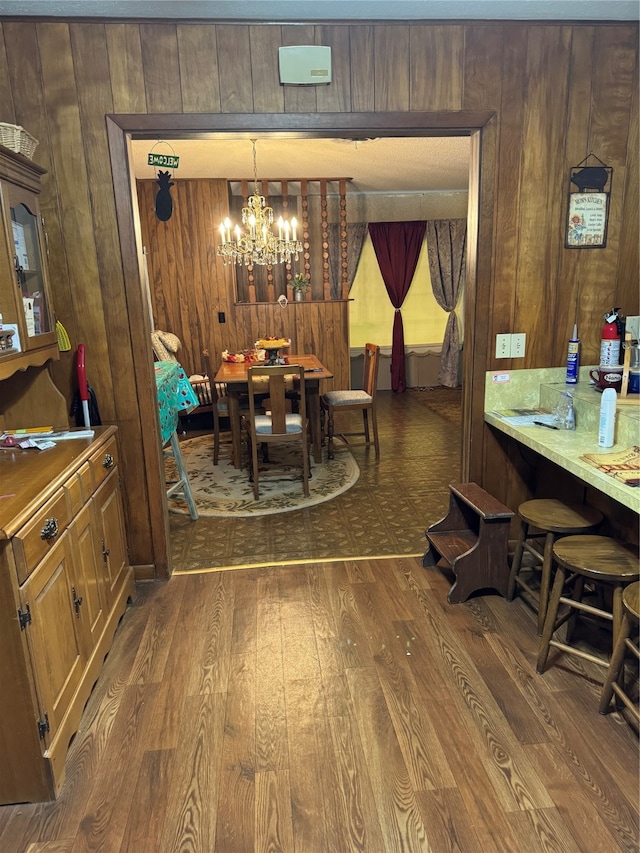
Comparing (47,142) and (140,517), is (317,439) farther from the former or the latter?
(47,142)

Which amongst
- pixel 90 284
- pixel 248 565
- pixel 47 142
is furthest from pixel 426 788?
pixel 47 142

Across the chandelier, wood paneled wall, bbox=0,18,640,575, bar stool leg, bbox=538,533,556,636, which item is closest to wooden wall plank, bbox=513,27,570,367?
wood paneled wall, bbox=0,18,640,575

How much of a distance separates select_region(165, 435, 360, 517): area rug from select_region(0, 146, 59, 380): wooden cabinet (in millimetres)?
1691

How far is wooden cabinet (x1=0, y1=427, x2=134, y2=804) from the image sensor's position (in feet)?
4.87

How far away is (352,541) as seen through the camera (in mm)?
3170

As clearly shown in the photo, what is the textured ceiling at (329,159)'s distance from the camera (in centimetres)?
450

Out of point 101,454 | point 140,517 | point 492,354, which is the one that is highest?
point 492,354

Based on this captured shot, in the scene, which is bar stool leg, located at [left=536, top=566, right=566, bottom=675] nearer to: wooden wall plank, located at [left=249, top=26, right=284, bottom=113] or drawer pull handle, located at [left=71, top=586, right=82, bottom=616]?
drawer pull handle, located at [left=71, top=586, right=82, bottom=616]

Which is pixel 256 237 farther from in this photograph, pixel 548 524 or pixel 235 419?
pixel 548 524

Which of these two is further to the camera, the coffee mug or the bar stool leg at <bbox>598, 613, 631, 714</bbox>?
the coffee mug

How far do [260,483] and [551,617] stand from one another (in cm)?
253

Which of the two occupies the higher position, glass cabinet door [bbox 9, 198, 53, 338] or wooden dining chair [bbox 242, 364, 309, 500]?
glass cabinet door [bbox 9, 198, 53, 338]

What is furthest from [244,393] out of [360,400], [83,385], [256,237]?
[83,385]

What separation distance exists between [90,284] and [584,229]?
2309 millimetres
